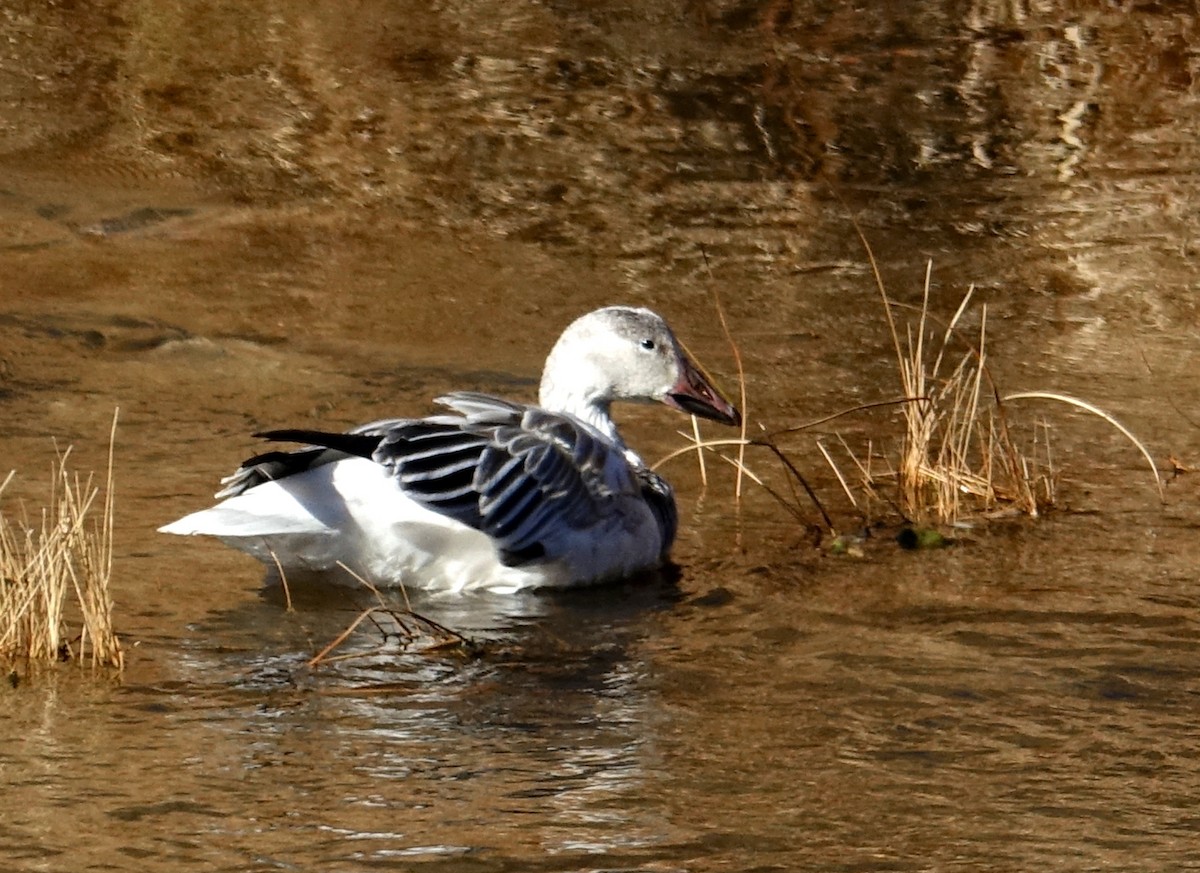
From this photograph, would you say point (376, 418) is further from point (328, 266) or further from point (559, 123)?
point (559, 123)

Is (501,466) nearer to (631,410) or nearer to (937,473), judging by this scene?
(937,473)

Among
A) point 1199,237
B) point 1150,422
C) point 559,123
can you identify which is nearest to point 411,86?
point 559,123

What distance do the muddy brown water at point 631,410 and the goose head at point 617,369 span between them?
47 centimetres

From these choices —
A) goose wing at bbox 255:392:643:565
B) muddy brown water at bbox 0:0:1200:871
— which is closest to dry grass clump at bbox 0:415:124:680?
muddy brown water at bbox 0:0:1200:871

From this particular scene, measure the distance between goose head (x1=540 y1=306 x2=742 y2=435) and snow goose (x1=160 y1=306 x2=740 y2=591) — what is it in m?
0.13

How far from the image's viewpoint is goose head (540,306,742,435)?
7789 millimetres

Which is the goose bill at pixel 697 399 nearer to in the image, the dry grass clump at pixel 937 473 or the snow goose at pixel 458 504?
the dry grass clump at pixel 937 473

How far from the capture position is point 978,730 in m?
5.64

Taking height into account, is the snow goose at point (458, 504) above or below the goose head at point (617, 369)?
below

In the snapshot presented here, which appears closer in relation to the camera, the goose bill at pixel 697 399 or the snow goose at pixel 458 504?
the snow goose at pixel 458 504

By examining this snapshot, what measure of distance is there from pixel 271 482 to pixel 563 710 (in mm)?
1433

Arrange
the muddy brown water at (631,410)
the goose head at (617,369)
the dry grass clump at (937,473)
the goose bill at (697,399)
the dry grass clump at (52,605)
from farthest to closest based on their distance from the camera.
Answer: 1. the goose bill at (697,399)
2. the goose head at (617,369)
3. the dry grass clump at (937,473)
4. the dry grass clump at (52,605)
5. the muddy brown water at (631,410)

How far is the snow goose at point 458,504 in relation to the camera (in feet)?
21.8

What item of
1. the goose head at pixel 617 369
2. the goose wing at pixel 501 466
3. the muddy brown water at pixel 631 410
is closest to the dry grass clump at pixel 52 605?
the muddy brown water at pixel 631 410
